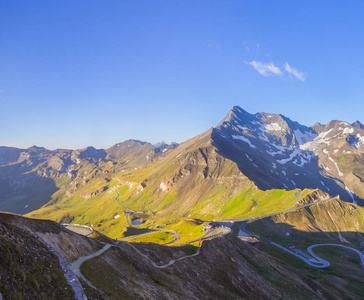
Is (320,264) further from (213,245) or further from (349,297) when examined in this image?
(213,245)

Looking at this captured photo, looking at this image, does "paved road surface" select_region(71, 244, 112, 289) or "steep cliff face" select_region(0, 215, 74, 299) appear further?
"paved road surface" select_region(71, 244, 112, 289)

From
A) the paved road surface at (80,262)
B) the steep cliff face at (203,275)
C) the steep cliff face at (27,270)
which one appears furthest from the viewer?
the steep cliff face at (203,275)

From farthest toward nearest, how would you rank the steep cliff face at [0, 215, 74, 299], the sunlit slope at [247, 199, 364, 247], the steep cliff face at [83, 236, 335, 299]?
the sunlit slope at [247, 199, 364, 247] → the steep cliff face at [83, 236, 335, 299] → the steep cliff face at [0, 215, 74, 299]

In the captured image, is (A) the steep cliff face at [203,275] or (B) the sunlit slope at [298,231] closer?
(A) the steep cliff face at [203,275]

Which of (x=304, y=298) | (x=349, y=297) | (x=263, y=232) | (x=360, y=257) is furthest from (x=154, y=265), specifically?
(x=360, y=257)

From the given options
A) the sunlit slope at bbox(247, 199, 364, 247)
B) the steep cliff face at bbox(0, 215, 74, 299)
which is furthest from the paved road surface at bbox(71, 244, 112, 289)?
the sunlit slope at bbox(247, 199, 364, 247)

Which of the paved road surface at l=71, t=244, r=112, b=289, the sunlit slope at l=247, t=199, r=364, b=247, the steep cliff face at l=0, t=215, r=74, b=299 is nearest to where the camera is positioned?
the steep cliff face at l=0, t=215, r=74, b=299

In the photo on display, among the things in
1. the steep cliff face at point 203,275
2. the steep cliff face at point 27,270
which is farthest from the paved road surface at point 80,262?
the steep cliff face at point 27,270

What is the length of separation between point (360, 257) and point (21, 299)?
7276 inches

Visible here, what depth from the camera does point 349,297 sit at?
96375 mm

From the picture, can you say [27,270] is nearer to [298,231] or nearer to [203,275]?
[203,275]

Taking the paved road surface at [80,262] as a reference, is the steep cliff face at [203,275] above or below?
below

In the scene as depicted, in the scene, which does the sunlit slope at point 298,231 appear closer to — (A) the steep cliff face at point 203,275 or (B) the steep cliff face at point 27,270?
(A) the steep cliff face at point 203,275

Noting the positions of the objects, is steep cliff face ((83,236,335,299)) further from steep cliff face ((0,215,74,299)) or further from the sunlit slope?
the sunlit slope
